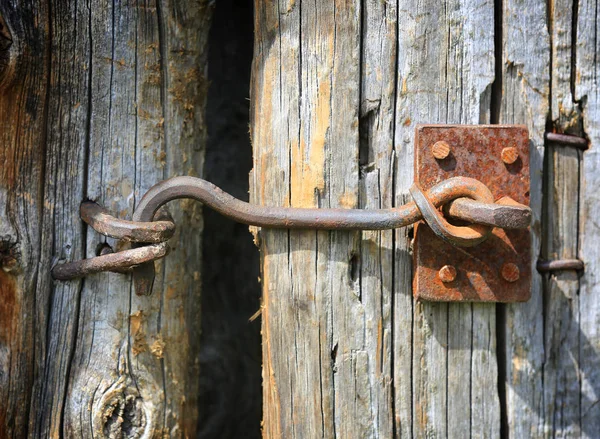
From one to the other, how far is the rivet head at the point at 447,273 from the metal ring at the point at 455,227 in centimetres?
8

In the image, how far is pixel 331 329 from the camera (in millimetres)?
1211

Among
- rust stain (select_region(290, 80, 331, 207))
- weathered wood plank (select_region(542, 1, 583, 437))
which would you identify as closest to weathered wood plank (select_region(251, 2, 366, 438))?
rust stain (select_region(290, 80, 331, 207))

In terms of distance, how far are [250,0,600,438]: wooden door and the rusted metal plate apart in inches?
1.7

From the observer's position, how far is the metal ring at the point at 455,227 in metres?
1.08

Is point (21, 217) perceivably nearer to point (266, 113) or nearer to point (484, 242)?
point (266, 113)

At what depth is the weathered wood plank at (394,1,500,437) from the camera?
1.18m

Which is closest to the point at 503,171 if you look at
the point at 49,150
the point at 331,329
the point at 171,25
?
the point at 331,329

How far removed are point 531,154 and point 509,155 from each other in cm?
8

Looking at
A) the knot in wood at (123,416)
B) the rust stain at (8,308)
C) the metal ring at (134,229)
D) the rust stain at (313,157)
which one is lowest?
the knot in wood at (123,416)

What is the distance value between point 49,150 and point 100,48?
25cm

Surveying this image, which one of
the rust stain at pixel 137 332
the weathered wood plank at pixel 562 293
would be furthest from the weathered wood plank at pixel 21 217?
Result: the weathered wood plank at pixel 562 293

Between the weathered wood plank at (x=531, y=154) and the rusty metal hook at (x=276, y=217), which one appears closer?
the rusty metal hook at (x=276, y=217)

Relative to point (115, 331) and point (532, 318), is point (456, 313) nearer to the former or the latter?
point (532, 318)

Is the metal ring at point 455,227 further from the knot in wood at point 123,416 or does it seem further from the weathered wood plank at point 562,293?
the knot in wood at point 123,416
